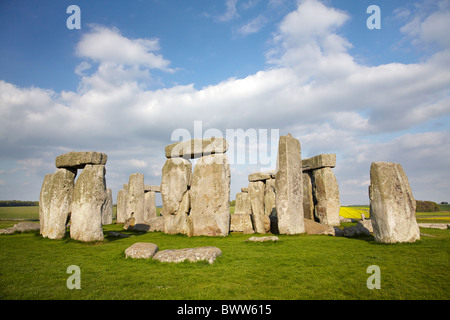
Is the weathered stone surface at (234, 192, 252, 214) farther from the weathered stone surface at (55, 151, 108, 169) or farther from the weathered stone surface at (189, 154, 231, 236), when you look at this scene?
the weathered stone surface at (55, 151, 108, 169)

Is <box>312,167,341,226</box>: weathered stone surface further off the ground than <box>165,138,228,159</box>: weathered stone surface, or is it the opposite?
<box>165,138,228,159</box>: weathered stone surface

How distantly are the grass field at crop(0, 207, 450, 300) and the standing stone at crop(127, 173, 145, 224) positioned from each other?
9698 millimetres

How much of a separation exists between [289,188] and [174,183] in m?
5.72

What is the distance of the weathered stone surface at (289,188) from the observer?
11227 millimetres

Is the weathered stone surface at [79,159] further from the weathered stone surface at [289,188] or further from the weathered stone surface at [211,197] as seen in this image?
the weathered stone surface at [289,188]

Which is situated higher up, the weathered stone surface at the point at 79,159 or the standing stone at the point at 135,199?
the weathered stone surface at the point at 79,159

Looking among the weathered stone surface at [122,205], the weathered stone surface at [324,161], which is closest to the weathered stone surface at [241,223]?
the weathered stone surface at [324,161]

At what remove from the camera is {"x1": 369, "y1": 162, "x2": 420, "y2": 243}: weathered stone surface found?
7914 mm

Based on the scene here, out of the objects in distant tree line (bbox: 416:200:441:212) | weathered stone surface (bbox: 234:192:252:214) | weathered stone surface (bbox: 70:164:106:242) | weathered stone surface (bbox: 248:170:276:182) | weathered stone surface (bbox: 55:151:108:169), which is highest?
weathered stone surface (bbox: 55:151:108:169)

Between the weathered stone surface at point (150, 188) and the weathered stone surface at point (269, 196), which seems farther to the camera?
the weathered stone surface at point (150, 188)

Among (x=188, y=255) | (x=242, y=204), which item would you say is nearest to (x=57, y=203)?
(x=188, y=255)

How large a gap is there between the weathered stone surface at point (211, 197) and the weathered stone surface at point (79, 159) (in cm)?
425

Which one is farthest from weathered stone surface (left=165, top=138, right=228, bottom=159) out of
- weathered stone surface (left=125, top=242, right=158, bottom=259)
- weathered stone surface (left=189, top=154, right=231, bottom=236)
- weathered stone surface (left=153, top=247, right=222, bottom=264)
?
weathered stone surface (left=153, top=247, right=222, bottom=264)
